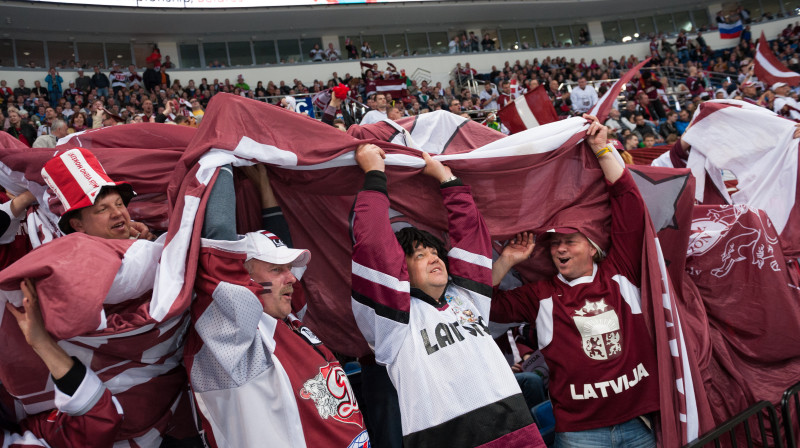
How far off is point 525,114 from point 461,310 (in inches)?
81.2

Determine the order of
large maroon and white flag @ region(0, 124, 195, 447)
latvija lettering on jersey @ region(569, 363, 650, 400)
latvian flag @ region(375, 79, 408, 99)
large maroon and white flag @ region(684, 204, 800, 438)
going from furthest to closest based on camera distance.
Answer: latvian flag @ region(375, 79, 408, 99)
large maroon and white flag @ region(684, 204, 800, 438)
latvija lettering on jersey @ region(569, 363, 650, 400)
large maroon and white flag @ region(0, 124, 195, 447)

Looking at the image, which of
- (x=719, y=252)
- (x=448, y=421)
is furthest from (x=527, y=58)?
(x=448, y=421)

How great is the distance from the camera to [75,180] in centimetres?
230

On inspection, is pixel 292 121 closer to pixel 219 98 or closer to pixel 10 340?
pixel 219 98

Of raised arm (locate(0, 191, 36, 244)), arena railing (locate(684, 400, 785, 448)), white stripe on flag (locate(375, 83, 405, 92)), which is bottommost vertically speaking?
arena railing (locate(684, 400, 785, 448))

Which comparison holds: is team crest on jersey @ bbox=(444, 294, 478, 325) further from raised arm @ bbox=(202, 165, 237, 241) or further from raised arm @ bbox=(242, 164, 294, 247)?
raised arm @ bbox=(202, 165, 237, 241)

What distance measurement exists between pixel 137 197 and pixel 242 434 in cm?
125

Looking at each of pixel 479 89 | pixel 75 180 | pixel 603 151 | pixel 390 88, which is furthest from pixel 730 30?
pixel 75 180

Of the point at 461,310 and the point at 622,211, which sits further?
the point at 622,211

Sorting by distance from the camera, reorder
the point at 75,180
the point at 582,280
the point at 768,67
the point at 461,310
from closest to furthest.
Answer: the point at 75,180, the point at 461,310, the point at 582,280, the point at 768,67

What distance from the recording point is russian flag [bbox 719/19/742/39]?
22531 millimetres

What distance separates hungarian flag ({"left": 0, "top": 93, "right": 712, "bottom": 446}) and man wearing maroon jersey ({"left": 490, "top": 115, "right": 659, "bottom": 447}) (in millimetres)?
71

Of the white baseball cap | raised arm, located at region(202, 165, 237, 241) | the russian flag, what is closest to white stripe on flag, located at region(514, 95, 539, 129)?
the white baseball cap

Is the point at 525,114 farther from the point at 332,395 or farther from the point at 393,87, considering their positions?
the point at 393,87
